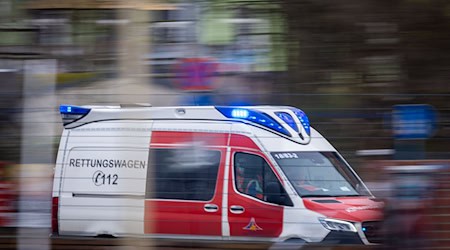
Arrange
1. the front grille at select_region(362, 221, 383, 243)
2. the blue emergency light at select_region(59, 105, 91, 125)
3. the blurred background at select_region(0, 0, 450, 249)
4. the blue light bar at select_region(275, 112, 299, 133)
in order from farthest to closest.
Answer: the blue emergency light at select_region(59, 105, 91, 125) < the blue light bar at select_region(275, 112, 299, 133) < the front grille at select_region(362, 221, 383, 243) < the blurred background at select_region(0, 0, 450, 249)

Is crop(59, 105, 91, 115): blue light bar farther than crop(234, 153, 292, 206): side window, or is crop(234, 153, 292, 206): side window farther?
crop(234, 153, 292, 206): side window

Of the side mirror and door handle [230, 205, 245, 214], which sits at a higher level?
the side mirror

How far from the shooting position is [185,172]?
5281 millimetres

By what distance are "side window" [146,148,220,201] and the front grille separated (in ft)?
3.74

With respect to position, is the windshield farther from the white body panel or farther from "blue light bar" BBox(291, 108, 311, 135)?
the white body panel

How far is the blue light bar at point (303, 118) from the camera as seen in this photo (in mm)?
4586

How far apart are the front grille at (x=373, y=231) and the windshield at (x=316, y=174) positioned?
30 centimetres

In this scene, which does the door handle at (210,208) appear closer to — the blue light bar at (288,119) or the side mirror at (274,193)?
the side mirror at (274,193)

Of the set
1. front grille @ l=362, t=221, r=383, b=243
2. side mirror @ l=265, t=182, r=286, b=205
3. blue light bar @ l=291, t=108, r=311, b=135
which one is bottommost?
front grille @ l=362, t=221, r=383, b=243

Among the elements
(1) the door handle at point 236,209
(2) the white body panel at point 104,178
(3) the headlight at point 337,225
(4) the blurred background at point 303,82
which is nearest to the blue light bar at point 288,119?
(4) the blurred background at point 303,82

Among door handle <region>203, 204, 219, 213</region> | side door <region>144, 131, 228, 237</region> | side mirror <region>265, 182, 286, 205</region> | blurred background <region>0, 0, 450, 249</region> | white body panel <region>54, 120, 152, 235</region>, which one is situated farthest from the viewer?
door handle <region>203, 204, 219, 213</region>

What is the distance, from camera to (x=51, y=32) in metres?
4.80

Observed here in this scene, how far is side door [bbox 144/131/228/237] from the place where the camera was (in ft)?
15.5

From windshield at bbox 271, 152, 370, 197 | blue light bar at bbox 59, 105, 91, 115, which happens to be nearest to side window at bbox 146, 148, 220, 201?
windshield at bbox 271, 152, 370, 197
